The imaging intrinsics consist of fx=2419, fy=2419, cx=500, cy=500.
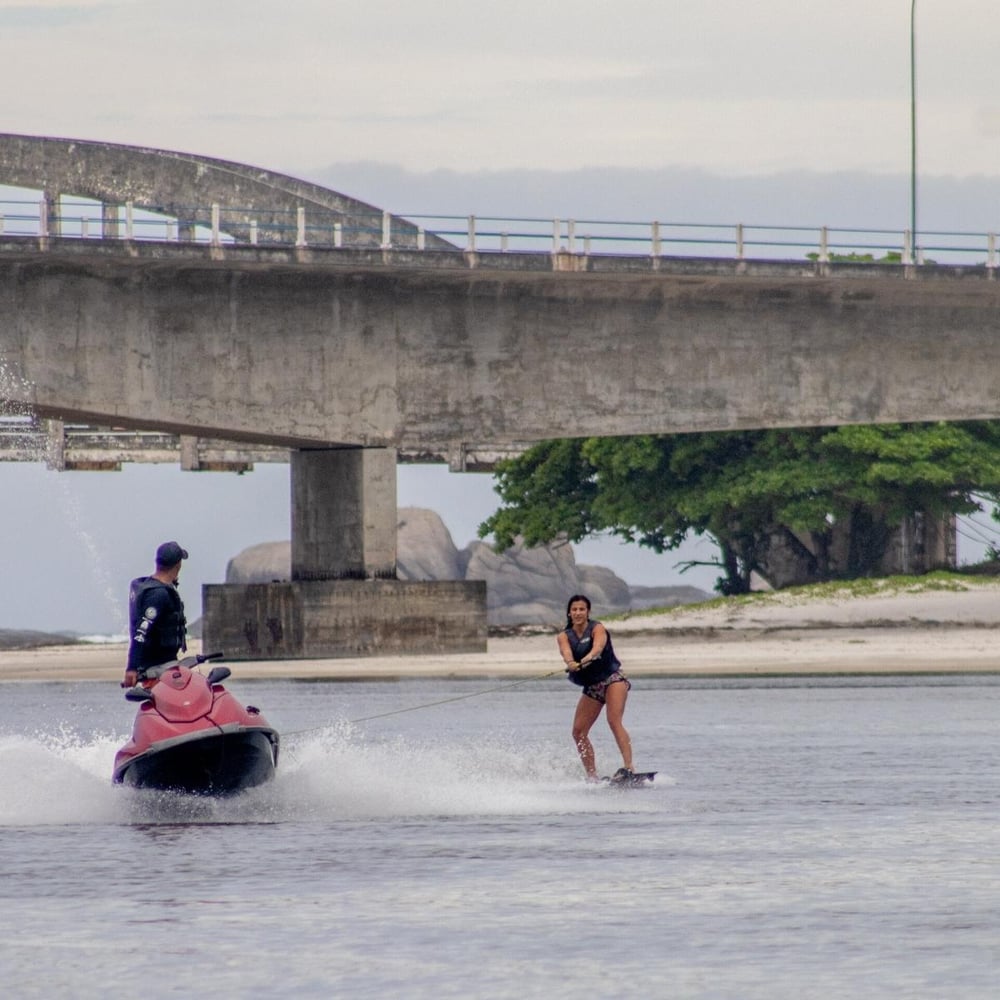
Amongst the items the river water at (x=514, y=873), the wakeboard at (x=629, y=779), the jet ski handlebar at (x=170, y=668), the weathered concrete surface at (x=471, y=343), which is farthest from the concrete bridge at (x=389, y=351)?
the jet ski handlebar at (x=170, y=668)

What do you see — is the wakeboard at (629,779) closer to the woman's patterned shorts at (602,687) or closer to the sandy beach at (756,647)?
the woman's patterned shorts at (602,687)

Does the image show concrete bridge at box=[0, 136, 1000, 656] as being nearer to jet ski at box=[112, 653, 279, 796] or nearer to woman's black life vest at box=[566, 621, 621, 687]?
woman's black life vest at box=[566, 621, 621, 687]

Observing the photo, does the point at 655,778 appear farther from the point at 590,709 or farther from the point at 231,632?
the point at 231,632

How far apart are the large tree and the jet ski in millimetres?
46959

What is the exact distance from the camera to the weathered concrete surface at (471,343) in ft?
161

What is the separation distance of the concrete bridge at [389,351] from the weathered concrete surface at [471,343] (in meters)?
0.05

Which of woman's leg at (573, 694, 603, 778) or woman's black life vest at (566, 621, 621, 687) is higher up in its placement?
woman's black life vest at (566, 621, 621, 687)

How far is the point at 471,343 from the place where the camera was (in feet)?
174

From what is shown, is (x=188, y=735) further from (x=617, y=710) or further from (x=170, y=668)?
(x=617, y=710)

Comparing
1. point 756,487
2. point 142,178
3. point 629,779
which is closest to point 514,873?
point 629,779

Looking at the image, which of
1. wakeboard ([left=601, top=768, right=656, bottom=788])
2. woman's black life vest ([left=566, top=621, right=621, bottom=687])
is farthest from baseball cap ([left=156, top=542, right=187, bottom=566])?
wakeboard ([left=601, top=768, right=656, bottom=788])

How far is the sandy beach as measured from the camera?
4697 cm

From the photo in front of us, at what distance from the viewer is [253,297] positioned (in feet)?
168

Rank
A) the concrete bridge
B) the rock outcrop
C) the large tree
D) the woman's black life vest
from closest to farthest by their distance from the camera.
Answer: the woman's black life vest < the concrete bridge < the large tree < the rock outcrop
